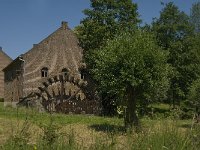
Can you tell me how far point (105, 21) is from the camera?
4259 centimetres

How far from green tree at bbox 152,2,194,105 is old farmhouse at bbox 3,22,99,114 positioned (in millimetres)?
9173

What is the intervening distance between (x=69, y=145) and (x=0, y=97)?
243 feet

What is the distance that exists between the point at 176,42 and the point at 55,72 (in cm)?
1360

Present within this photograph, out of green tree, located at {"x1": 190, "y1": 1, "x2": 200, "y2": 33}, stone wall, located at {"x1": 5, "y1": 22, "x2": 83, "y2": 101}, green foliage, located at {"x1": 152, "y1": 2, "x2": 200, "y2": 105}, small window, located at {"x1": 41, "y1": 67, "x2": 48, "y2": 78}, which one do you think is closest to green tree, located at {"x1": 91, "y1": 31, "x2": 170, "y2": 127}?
green foliage, located at {"x1": 152, "y1": 2, "x2": 200, "y2": 105}

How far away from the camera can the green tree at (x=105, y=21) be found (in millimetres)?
41812

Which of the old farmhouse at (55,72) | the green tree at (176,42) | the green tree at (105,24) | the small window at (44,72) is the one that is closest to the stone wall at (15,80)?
the old farmhouse at (55,72)

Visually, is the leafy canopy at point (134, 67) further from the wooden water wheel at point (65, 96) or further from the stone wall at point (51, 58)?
the stone wall at point (51, 58)

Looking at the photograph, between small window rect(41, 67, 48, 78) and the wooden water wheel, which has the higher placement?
small window rect(41, 67, 48, 78)

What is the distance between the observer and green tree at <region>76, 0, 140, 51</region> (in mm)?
41812

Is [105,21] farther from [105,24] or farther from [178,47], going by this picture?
[178,47]

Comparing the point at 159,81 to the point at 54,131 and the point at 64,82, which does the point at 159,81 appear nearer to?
the point at 54,131

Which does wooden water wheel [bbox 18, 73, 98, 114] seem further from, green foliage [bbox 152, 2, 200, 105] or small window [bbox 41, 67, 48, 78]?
green foliage [bbox 152, 2, 200, 105]

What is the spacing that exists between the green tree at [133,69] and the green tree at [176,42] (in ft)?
78.2

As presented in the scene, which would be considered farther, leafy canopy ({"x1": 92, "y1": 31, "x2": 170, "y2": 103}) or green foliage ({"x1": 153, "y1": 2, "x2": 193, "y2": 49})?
green foliage ({"x1": 153, "y1": 2, "x2": 193, "y2": 49})
